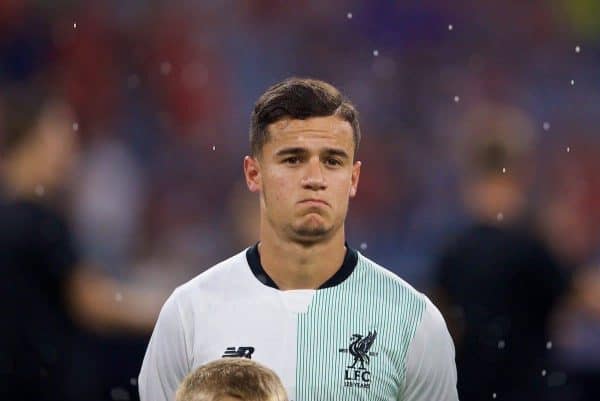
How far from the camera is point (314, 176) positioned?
129 inches

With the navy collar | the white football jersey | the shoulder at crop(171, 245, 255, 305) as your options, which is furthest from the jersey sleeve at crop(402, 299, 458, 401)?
the shoulder at crop(171, 245, 255, 305)

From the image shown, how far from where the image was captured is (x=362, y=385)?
326cm

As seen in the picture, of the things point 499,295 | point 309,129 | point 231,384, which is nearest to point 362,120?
point 499,295

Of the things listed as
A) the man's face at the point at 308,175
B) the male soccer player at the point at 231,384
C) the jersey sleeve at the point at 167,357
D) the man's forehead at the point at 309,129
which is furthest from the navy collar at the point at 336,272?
the male soccer player at the point at 231,384

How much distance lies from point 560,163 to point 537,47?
1.69 feet

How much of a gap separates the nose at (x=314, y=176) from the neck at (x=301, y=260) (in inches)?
6.9

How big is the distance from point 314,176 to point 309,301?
0.33 metres

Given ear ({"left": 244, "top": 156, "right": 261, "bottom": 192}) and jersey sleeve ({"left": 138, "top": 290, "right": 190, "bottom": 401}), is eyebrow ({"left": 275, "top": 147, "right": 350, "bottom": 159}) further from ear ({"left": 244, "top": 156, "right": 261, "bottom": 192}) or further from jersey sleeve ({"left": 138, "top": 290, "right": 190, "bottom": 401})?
jersey sleeve ({"left": 138, "top": 290, "right": 190, "bottom": 401})

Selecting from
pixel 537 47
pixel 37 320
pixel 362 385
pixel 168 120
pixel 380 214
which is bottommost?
pixel 362 385

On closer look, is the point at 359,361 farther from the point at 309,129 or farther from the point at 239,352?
the point at 309,129

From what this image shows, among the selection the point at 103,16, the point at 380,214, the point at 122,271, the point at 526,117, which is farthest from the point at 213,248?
the point at 526,117

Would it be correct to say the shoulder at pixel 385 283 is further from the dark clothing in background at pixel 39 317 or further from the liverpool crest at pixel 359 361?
the dark clothing in background at pixel 39 317

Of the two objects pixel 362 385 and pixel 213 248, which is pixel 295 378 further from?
pixel 213 248

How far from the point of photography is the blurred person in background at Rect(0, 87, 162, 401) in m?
5.11
